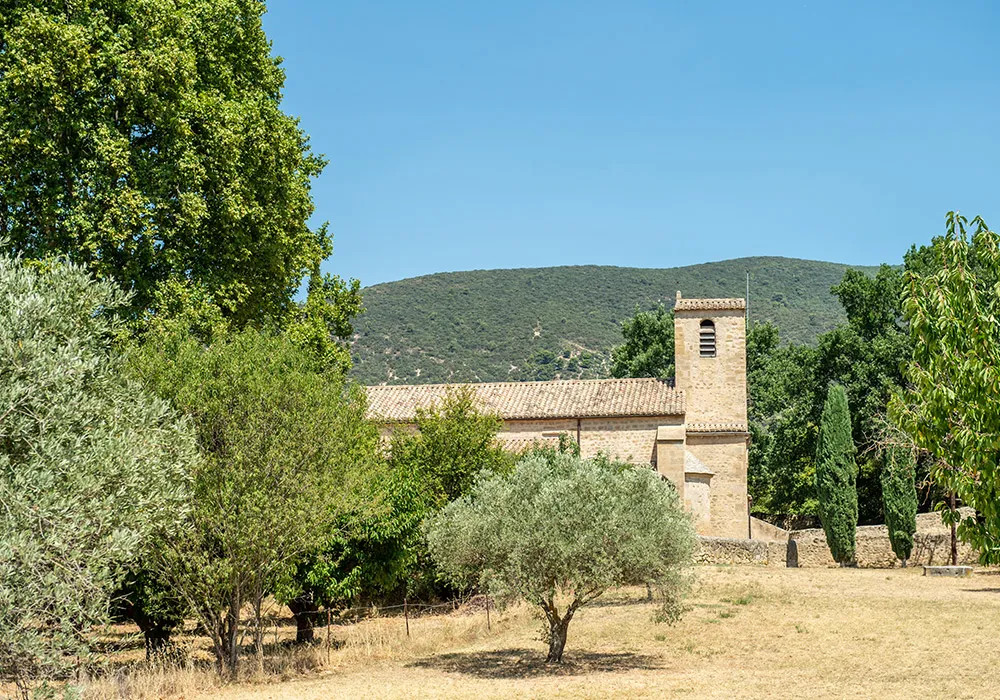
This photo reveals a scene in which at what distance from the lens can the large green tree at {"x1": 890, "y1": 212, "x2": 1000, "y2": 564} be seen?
26.6 ft

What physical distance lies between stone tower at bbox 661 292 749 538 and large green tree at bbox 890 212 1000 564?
28.6 m

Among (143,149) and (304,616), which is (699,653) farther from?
(143,149)

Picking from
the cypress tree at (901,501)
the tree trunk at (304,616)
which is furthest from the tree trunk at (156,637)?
the cypress tree at (901,501)

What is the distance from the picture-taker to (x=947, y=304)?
8664 millimetres

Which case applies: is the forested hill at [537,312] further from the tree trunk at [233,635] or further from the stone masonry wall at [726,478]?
the tree trunk at [233,635]

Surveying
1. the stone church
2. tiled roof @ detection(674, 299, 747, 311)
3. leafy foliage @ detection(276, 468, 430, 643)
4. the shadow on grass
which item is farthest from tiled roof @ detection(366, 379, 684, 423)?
the shadow on grass

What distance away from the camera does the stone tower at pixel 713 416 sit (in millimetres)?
37812

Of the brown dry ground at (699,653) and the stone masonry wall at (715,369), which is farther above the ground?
the stone masonry wall at (715,369)

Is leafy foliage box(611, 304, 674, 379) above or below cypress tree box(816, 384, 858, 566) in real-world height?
above

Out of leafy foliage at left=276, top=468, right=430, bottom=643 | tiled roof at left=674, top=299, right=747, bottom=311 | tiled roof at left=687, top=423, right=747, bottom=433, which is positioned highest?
tiled roof at left=674, top=299, right=747, bottom=311

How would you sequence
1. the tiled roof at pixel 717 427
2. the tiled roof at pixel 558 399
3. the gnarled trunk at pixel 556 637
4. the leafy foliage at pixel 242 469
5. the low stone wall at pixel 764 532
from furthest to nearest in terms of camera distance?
the tiled roof at pixel 717 427, the low stone wall at pixel 764 532, the tiled roof at pixel 558 399, the gnarled trunk at pixel 556 637, the leafy foliage at pixel 242 469

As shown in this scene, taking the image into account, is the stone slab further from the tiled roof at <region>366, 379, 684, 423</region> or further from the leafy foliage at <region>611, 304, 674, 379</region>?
the leafy foliage at <region>611, 304, 674, 379</region>

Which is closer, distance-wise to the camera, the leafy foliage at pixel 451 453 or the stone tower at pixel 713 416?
the leafy foliage at pixel 451 453

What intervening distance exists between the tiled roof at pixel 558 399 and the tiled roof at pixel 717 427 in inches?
64.4
